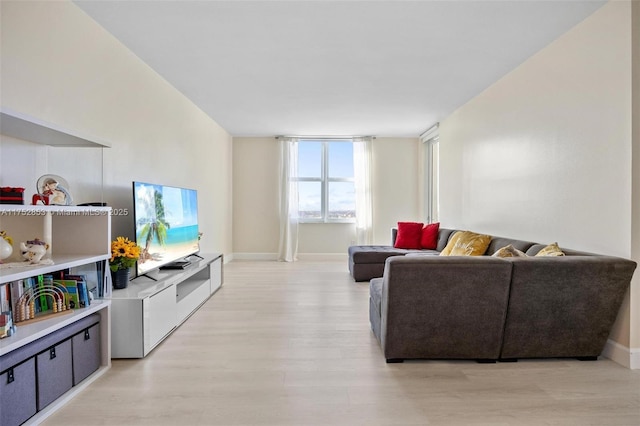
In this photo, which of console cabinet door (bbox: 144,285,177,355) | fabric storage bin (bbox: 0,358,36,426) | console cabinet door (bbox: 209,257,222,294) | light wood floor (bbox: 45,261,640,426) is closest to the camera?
fabric storage bin (bbox: 0,358,36,426)

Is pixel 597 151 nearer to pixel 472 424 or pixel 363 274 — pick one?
pixel 472 424

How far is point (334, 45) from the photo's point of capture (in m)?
3.15

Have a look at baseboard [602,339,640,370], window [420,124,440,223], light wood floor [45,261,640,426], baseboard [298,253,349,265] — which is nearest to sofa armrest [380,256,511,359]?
light wood floor [45,261,640,426]

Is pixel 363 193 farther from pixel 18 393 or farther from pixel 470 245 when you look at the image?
pixel 18 393

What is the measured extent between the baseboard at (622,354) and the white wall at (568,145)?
0.04 metres

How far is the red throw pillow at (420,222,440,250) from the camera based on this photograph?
18.2 feet

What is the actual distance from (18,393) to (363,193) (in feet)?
20.2

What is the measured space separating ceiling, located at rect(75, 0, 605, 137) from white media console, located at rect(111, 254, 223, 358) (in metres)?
2.06

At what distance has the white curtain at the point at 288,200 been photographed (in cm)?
719

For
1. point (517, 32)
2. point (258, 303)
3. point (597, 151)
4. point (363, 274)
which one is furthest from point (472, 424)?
point (363, 274)

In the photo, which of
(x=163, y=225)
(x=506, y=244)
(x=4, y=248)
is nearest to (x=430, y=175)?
(x=506, y=244)

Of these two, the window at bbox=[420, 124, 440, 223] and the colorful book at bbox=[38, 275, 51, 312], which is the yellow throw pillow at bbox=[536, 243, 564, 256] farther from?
the window at bbox=[420, 124, 440, 223]

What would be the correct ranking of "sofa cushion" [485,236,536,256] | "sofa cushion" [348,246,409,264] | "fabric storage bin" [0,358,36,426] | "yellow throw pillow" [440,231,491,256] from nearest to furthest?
"fabric storage bin" [0,358,36,426]
"sofa cushion" [485,236,536,256]
"yellow throw pillow" [440,231,491,256]
"sofa cushion" [348,246,409,264]

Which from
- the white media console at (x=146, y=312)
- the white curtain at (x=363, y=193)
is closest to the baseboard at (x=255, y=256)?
the white curtain at (x=363, y=193)
